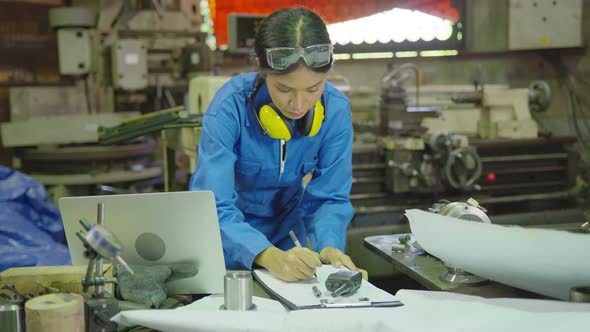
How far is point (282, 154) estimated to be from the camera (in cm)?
161

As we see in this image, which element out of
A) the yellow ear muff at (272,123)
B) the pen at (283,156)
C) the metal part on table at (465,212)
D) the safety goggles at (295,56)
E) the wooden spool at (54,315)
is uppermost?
the safety goggles at (295,56)

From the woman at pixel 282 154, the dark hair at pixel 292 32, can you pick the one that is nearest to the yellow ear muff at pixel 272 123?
the woman at pixel 282 154

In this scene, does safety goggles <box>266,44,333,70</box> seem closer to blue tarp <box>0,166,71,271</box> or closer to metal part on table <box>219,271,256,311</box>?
metal part on table <box>219,271,256,311</box>

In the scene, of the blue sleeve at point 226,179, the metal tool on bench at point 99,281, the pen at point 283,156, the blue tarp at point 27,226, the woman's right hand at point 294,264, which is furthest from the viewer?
the blue tarp at point 27,226

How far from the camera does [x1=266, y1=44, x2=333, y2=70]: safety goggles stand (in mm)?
1356

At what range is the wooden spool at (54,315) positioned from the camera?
0.85 metres

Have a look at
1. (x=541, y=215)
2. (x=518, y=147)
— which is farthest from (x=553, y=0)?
(x=541, y=215)

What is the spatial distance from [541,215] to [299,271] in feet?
7.28

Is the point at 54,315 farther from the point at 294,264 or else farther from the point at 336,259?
the point at 336,259

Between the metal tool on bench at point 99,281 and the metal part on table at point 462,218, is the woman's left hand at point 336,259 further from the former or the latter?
the metal tool on bench at point 99,281

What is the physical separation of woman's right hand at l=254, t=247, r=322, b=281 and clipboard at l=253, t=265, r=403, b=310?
0.05 ft

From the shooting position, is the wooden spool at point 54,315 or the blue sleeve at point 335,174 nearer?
the wooden spool at point 54,315

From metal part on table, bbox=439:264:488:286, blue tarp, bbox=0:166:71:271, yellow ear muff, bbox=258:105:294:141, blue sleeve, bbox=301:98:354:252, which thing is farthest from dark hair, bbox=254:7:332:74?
blue tarp, bbox=0:166:71:271

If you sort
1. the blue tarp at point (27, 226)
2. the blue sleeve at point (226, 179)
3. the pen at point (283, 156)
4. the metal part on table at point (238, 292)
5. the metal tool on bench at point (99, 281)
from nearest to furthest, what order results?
the metal tool on bench at point (99, 281), the metal part on table at point (238, 292), the blue sleeve at point (226, 179), the pen at point (283, 156), the blue tarp at point (27, 226)
